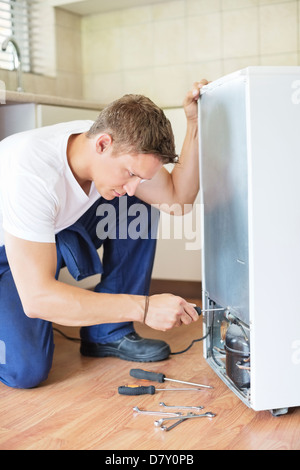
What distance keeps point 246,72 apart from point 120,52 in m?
1.61

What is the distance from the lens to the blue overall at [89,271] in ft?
4.76

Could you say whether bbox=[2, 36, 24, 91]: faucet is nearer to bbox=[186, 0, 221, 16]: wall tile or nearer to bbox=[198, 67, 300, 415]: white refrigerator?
bbox=[186, 0, 221, 16]: wall tile

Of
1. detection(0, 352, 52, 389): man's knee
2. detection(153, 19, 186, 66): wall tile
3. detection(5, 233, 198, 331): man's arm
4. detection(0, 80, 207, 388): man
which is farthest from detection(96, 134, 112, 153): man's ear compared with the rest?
detection(153, 19, 186, 66): wall tile

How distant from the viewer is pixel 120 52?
2.61m

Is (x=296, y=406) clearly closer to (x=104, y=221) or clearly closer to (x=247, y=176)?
(x=247, y=176)

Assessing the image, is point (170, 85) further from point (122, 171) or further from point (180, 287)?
point (122, 171)

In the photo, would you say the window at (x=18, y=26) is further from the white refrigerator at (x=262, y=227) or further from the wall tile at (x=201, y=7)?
the white refrigerator at (x=262, y=227)

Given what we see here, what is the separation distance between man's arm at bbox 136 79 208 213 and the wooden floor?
45 centimetres

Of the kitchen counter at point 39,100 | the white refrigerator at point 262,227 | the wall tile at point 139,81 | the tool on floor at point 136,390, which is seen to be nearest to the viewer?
the white refrigerator at point 262,227

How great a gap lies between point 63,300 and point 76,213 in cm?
33

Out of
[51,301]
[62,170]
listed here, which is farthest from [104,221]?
[51,301]

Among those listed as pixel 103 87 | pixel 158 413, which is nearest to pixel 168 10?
pixel 103 87

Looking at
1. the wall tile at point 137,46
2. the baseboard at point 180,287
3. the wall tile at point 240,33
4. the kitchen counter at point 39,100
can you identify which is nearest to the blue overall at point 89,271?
the kitchen counter at point 39,100

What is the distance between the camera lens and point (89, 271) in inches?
61.6
